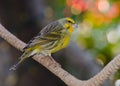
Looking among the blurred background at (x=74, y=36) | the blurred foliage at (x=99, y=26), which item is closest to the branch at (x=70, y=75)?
the blurred background at (x=74, y=36)

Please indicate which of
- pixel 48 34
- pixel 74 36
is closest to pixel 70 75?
pixel 48 34

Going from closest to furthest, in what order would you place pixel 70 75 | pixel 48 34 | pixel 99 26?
pixel 70 75 < pixel 48 34 < pixel 99 26

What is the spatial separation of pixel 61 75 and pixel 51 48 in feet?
1.10

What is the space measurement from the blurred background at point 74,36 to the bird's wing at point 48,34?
0.41m

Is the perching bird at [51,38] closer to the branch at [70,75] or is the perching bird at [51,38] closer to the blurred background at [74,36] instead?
the branch at [70,75]

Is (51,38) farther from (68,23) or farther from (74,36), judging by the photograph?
(74,36)

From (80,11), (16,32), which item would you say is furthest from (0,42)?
(80,11)

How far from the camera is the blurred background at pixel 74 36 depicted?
2541 mm

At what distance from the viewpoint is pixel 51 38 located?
6.04 ft

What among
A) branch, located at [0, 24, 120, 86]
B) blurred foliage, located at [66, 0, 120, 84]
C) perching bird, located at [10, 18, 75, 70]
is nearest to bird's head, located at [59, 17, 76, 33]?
perching bird, located at [10, 18, 75, 70]

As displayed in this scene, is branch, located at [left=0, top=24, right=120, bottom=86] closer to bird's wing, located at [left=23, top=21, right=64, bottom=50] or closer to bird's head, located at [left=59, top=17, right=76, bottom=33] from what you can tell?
bird's wing, located at [left=23, top=21, right=64, bottom=50]

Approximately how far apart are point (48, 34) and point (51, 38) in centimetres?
2

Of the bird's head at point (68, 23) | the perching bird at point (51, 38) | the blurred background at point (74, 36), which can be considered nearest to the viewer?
the perching bird at point (51, 38)

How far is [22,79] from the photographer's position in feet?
8.87
